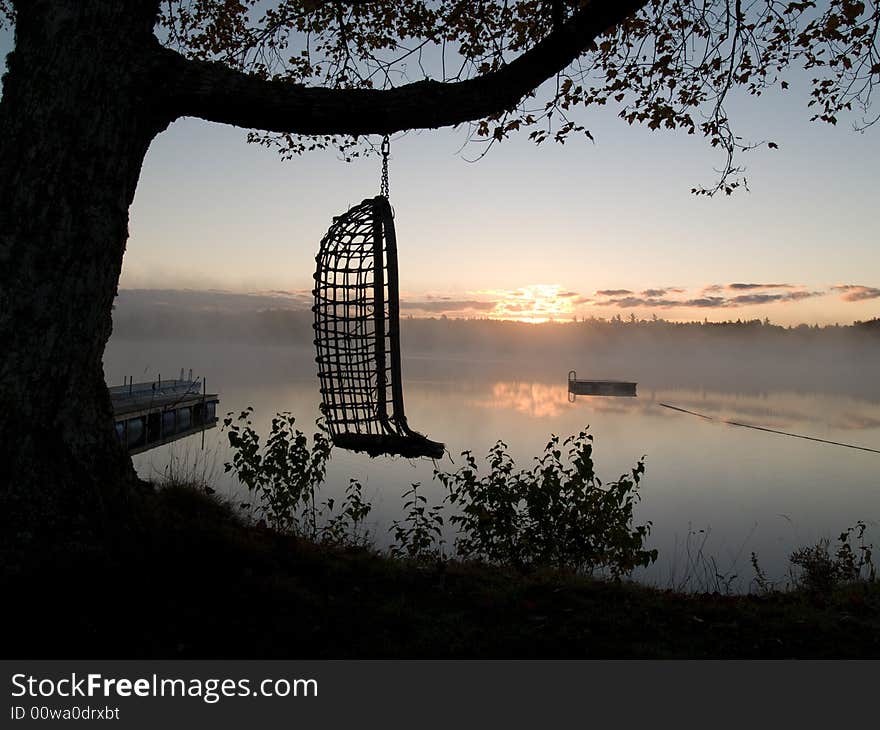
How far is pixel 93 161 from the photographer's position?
11.8 feet

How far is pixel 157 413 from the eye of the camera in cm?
2192

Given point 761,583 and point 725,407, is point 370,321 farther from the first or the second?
point 725,407

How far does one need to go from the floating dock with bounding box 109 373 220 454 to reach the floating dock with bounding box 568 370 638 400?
29934mm

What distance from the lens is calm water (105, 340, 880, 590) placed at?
503 inches

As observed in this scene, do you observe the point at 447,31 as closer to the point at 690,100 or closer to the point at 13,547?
the point at 690,100

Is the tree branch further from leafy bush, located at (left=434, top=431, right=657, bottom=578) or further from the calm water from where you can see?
the calm water

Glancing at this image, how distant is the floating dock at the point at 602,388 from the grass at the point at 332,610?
1807 inches

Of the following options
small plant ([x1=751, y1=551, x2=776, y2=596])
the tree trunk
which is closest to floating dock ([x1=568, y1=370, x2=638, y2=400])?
small plant ([x1=751, y1=551, x2=776, y2=596])

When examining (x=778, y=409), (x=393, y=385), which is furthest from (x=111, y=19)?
(x=778, y=409)

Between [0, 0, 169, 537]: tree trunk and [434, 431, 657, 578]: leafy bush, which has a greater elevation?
[0, 0, 169, 537]: tree trunk

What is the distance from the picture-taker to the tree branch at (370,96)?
3.90 metres

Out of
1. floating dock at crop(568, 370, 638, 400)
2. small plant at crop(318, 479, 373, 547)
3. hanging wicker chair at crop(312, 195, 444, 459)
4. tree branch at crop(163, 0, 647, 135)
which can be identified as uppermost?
tree branch at crop(163, 0, 647, 135)

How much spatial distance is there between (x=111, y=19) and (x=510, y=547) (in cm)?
550

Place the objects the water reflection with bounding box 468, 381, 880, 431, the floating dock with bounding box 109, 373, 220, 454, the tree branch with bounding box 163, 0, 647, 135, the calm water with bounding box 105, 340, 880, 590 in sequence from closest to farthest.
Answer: the tree branch with bounding box 163, 0, 647, 135 < the calm water with bounding box 105, 340, 880, 590 < the floating dock with bounding box 109, 373, 220, 454 < the water reflection with bounding box 468, 381, 880, 431
